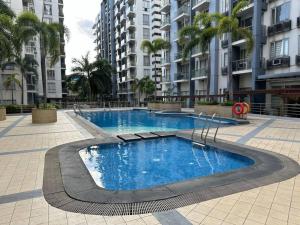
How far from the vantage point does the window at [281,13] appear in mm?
20281

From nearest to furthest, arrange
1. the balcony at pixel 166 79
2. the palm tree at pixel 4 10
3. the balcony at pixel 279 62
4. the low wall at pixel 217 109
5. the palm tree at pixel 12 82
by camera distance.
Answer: the palm tree at pixel 4 10
the low wall at pixel 217 109
the balcony at pixel 279 62
the palm tree at pixel 12 82
the balcony at pixel 166 79

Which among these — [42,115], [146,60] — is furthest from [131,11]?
[42,115]

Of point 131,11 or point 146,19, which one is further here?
point 146,19

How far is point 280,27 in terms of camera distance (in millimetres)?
20562

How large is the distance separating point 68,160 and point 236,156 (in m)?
5.34

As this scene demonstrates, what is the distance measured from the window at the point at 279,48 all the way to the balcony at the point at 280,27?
842 mm

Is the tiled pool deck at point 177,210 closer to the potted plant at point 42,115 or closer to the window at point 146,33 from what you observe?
the potted plant at point 42,115

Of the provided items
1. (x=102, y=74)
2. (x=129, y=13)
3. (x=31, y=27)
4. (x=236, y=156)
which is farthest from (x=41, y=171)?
(x=129, y=13)

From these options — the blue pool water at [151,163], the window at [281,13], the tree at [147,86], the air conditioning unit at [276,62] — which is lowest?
the blue pool water at [151,163]

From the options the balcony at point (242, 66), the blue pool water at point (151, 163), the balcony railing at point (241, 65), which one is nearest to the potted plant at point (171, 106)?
the balcony at point (242, 66)

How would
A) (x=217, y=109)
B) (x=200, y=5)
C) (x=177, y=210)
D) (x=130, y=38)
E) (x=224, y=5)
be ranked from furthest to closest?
(x=130, y=38) < (x=200, y=5) < (x=224, y=5) < (x=217, y=109) < (x=177, y=210)

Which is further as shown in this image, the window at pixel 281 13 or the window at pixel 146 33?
the window at pixel 146 33

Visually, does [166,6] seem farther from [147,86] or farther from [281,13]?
[281,13]

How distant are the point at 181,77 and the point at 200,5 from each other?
32.7ft
